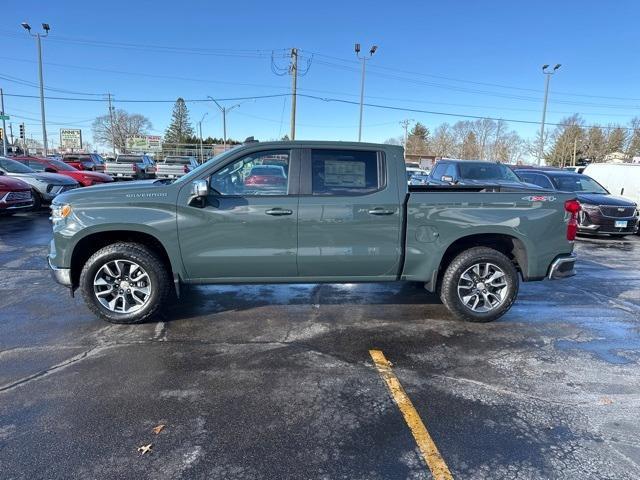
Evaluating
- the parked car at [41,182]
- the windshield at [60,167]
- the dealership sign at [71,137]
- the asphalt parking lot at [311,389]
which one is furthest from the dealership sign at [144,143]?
the asphalt parking lot at [311,389]

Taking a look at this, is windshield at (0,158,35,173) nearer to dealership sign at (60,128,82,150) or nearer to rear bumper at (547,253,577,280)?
rear bumper at (547,253,577,280)

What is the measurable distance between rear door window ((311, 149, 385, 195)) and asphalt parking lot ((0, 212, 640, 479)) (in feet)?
4.93

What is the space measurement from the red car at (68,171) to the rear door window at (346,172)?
1527cm

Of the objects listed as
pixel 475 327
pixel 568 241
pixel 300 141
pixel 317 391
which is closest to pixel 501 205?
pixel 568 241

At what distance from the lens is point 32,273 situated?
677 cm

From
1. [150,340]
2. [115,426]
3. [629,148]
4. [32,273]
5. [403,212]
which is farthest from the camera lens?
[629,148]

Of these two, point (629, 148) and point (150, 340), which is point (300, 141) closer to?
point (150, 340)

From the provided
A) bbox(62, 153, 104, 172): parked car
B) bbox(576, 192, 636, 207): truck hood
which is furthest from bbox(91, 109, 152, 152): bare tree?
bbox(576, 192, 636, 207): truck hood

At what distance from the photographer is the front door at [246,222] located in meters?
4.47

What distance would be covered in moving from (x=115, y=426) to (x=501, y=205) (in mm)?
4129

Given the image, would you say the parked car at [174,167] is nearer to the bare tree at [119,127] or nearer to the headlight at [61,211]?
the headlight at [61,211]

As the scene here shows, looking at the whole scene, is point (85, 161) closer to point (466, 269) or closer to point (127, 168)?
point (127, 168)

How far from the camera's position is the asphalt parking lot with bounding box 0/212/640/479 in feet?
8.61

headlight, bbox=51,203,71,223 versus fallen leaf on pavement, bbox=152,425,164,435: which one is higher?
headlight, bbox=51,203,71,223
